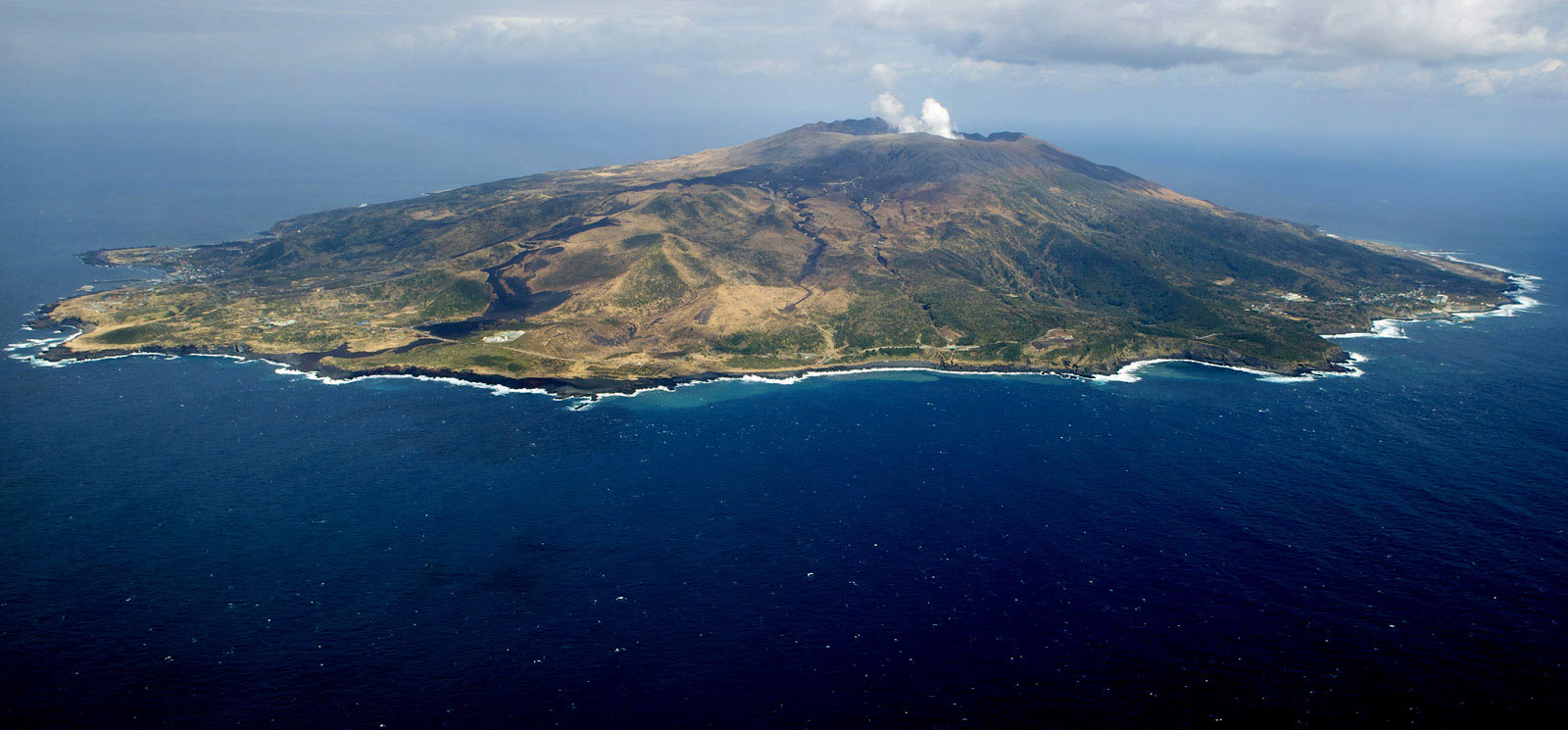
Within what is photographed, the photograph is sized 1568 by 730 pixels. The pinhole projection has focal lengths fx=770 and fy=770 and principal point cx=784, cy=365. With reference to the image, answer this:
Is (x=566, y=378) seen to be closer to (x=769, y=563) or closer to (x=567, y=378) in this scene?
(x=567, y=378)

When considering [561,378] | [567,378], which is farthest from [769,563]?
[561,378]

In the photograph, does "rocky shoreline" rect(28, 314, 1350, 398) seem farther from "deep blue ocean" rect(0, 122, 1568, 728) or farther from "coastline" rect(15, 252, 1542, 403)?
"deep blue ocean" rect(0, 122, 1568, 728)

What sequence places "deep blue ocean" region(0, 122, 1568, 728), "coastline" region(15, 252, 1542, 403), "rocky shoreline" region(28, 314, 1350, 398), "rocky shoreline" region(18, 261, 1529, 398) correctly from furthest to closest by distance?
"rocky shoreline" region(18, 261, 1529, 398) → "rocky shoreline" region(28, 314, 1350, 398) → "coastline" region(15, 252, 1542, 403) → "deep blue ocean" region(0, 122, 1568, 728)

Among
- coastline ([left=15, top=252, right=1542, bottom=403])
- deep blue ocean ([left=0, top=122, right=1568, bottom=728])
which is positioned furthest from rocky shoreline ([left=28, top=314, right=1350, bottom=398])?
deep blue ocean ([left=0, top=122, right=1568, bottom=728])

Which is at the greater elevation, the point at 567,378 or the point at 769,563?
the point at 567,378

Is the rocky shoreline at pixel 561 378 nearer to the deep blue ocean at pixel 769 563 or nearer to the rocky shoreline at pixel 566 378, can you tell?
the rocky shoreline at pixel 566 378

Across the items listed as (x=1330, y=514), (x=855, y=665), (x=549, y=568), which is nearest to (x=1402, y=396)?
(x=1330, y=514)

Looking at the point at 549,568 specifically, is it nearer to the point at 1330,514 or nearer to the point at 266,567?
the point at 266,567

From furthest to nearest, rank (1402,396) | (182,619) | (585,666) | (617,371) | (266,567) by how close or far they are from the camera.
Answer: (617,371)
(1402,396)
(266,567)
(182,619)
(585,666)
